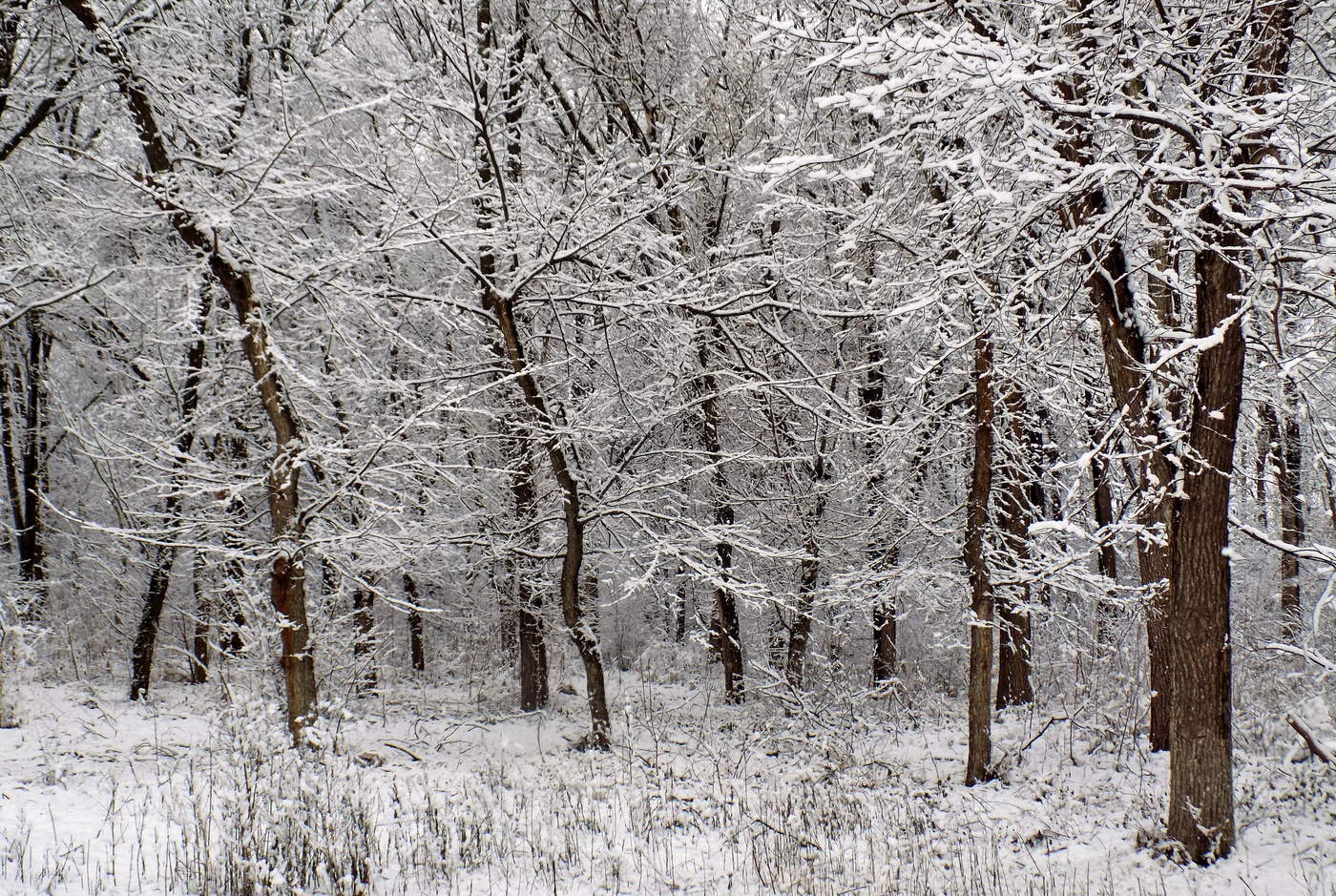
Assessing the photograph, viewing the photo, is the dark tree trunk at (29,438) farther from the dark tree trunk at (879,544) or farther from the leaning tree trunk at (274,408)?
the dark tree trunk at (879,544)

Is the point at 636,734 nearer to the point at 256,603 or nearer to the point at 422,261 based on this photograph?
the point at 256,603

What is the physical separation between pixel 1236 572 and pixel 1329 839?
15.9 metres

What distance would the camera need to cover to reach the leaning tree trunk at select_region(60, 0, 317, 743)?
6957mm

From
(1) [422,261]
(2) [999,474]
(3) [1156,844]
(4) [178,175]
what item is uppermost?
(1) [422,261]

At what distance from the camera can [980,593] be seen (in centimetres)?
762

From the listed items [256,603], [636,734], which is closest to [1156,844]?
[636,734]

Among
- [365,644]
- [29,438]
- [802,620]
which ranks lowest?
[365,644]

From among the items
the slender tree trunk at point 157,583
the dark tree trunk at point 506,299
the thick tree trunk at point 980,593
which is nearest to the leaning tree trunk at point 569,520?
the dark tree trunk at point 506,299

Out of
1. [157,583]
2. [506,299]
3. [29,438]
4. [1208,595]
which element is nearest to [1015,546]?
[1208,595]

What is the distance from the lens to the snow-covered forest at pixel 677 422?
4.48 meters

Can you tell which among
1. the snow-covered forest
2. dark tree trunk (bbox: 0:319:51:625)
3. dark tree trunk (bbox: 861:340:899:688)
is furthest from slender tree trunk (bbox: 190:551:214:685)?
dark tree trunk (bbox: 861:340:899:688)

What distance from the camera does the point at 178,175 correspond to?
254 inches

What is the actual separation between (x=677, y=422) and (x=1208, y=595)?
285 inches

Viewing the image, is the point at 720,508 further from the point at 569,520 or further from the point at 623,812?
the point at 623,812
